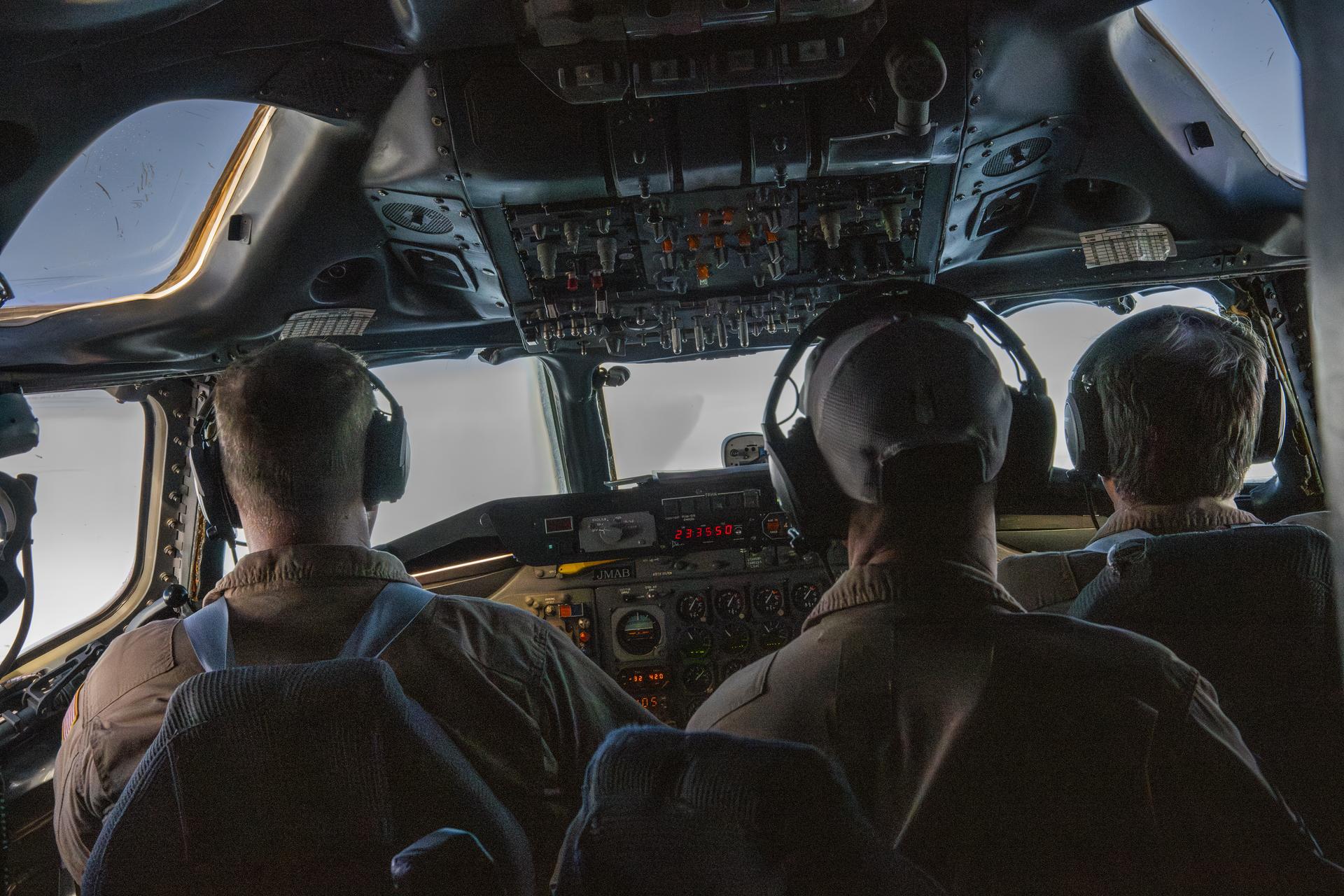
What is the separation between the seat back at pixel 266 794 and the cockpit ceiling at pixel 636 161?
146 centimetres

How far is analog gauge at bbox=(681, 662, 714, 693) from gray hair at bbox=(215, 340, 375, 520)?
5.27ft

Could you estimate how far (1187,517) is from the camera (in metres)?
1.70

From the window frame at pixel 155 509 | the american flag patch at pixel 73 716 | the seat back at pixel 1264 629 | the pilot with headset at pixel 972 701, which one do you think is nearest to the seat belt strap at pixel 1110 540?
the seat back at pixel 1264 629

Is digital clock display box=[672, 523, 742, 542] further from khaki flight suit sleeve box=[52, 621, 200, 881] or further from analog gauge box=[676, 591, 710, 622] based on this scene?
Answer: khaki flight suit sleeve box=[52, 621, 200, 881]

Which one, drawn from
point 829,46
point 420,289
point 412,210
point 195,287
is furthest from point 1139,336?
point 195,287

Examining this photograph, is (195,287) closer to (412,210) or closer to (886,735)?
(412,210)

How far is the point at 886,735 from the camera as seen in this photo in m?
0.99

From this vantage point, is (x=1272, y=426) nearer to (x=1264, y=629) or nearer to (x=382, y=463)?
(x=1264, y=629)

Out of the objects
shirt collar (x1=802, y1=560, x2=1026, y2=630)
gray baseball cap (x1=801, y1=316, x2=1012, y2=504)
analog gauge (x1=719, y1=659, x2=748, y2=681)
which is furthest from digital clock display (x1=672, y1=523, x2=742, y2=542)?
shirt collar (x1=802, y1=560, x2=1026, y2=630)

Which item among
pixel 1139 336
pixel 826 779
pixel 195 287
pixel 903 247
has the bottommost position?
pixel 826 779

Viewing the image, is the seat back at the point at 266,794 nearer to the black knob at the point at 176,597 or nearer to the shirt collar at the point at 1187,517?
the shirt collar at the point at 1187,517

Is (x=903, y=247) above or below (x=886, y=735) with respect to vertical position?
above

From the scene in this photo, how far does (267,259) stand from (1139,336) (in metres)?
2.45

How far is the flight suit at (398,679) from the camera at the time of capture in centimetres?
153
